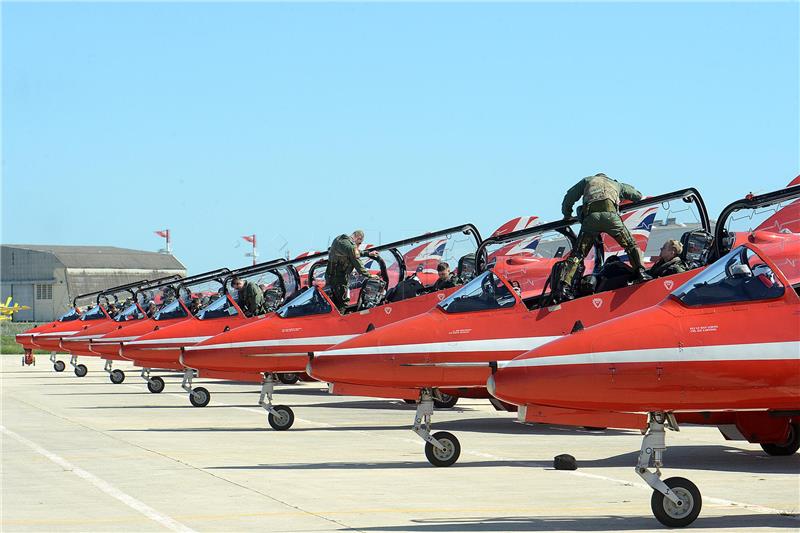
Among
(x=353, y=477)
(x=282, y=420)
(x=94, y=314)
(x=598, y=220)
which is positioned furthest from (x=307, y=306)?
(x=94, y=314)

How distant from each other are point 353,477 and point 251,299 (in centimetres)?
1327

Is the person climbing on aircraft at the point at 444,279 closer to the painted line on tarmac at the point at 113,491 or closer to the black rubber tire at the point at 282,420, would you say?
the black rubber tire at the point at 282,420

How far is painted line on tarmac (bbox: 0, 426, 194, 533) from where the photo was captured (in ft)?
31.6

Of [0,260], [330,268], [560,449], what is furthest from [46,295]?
[560,449]

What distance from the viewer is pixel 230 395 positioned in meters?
27.6

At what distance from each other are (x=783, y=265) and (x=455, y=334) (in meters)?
4.45

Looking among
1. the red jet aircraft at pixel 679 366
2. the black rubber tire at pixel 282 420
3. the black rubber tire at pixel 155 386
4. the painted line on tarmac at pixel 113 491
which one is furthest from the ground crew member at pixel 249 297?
the red jet aircraft at pixel 679 366

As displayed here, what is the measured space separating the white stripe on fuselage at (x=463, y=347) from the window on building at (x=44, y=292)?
305ft

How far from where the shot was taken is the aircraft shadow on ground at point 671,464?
506 inches

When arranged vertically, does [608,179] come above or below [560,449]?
above

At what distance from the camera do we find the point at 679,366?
9969 millimetres

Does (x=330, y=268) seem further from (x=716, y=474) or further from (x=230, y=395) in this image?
(x=716, y=474)

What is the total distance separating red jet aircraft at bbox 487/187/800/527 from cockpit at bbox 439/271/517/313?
5.04 m

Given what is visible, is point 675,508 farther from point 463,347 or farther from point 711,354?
point 463,347
